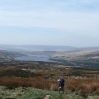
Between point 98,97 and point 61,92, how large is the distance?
137 inches

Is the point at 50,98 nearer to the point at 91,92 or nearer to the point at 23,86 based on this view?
the point at 91,92

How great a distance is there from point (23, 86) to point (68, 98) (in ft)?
27.8

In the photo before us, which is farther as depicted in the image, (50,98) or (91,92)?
(91,92)

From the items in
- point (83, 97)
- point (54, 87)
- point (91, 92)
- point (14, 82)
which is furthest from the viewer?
point (14, 82)

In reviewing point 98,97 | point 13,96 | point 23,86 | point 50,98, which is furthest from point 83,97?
point 23,86

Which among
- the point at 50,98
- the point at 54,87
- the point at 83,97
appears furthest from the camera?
the point at 54,87

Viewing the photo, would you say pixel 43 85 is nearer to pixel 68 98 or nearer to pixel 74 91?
pixel 74 91

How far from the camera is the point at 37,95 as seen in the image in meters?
21.6

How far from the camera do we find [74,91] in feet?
82.3

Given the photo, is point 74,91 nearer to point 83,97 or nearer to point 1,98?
point 83,97

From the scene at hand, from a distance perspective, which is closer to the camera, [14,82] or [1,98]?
[1,98]

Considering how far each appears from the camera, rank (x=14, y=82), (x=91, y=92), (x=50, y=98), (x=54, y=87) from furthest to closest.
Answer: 1. (x=14, y=82)
2. (x=54, y=87)
3. (x=91, y=92)
4. (x=50, y=98)

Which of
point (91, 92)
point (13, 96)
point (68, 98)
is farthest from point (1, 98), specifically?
point (91, 92)

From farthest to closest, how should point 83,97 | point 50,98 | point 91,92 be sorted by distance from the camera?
point 91,92 < point 83,97 < point 50,98
